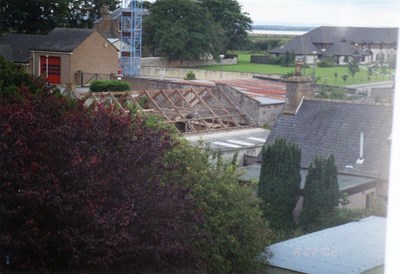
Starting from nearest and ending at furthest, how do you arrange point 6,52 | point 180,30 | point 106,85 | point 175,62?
point 180,30 < point 6,52 < point 175,62 < point 106,85

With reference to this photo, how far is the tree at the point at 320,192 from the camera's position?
4512 mm

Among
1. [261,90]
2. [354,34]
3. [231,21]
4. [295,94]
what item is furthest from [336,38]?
[261,90]

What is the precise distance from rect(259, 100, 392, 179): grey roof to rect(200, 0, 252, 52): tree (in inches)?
41.6

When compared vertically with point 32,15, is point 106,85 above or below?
below

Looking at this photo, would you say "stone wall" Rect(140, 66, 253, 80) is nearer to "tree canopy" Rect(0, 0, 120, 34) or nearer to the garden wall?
the garden wall

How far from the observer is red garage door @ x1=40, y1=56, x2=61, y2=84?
14.4 feet

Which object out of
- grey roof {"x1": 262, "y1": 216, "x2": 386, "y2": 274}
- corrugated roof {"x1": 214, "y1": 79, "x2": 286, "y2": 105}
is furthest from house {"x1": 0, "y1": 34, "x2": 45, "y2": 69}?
corrugated roof {"x1": 214, "y1": 79, "x2": 286, "y2": 105}

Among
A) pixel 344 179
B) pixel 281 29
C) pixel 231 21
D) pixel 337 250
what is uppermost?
pixel 231 21

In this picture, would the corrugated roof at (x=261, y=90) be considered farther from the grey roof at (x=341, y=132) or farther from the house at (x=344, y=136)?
the grey roof at (x=341, y=132)

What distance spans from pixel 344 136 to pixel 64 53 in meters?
2.05

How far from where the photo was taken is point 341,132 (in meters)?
4.96

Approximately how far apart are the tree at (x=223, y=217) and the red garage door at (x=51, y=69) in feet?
3.28

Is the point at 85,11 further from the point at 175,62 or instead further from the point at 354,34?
the point at 354,34

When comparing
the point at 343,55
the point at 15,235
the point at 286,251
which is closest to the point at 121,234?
the point at 15,235
